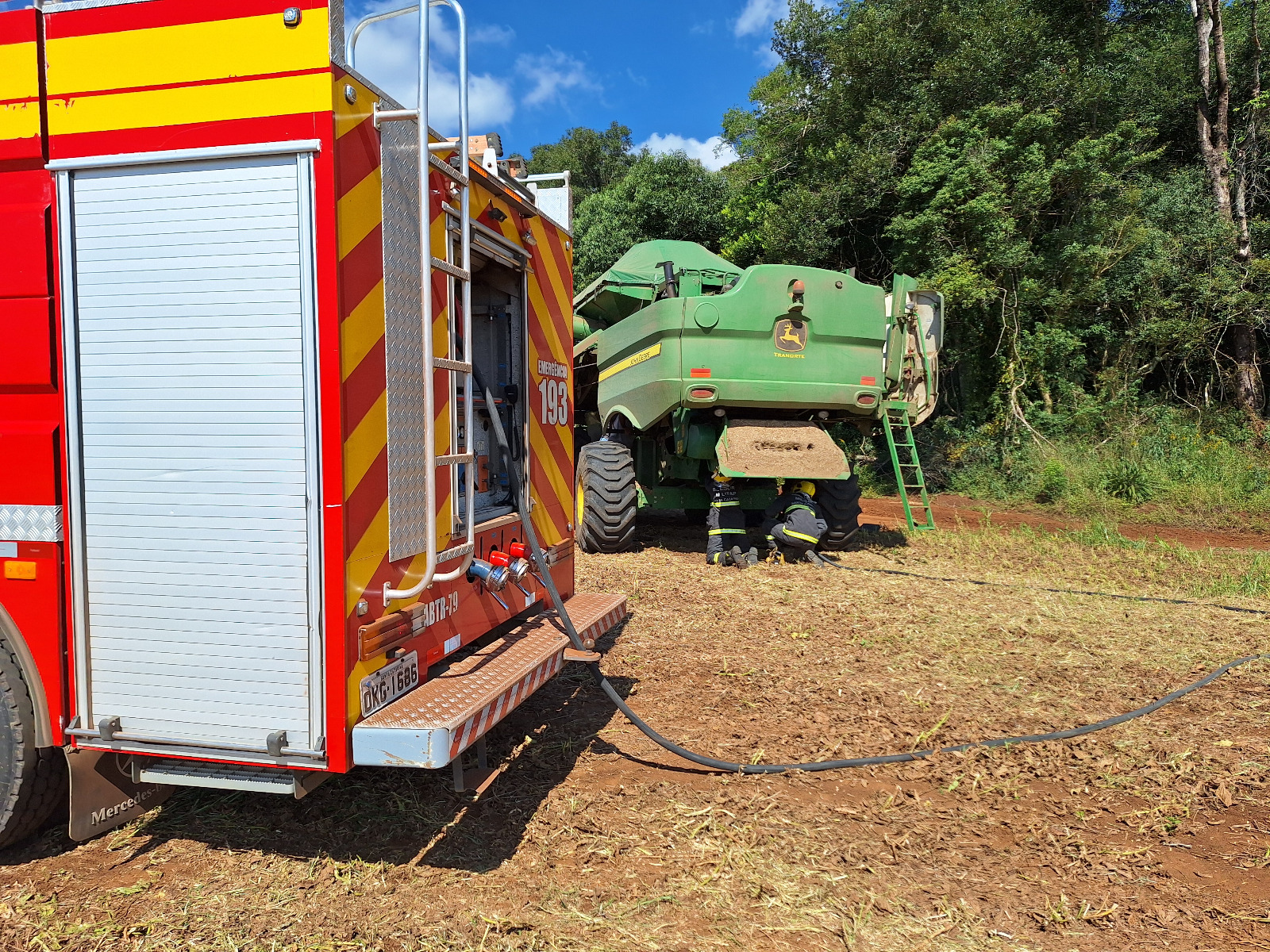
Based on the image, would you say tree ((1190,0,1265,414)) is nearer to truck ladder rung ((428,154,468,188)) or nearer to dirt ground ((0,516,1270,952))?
dirt ground ((0,516,1270,952))

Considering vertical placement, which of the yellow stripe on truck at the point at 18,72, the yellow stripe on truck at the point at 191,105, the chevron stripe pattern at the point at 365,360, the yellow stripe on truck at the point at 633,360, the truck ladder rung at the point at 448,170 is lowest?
the chevron stripe pattern at the point at 365,360

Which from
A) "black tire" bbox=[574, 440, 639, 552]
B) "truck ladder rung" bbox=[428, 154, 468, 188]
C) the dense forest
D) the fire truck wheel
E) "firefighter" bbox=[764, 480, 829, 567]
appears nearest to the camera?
the fire truck wheel

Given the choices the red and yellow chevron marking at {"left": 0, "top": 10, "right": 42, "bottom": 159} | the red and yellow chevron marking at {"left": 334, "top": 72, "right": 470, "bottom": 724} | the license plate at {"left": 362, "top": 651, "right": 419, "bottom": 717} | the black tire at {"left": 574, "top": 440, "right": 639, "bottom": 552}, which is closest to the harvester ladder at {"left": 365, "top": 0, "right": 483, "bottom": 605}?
the red and yellow chevron marking at {"left": 334, "top": 72, "right": 470, "bottom": 724}

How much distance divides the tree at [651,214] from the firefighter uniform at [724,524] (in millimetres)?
15122

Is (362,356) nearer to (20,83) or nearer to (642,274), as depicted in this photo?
(20,83)

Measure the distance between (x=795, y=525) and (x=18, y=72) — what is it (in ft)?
20.8

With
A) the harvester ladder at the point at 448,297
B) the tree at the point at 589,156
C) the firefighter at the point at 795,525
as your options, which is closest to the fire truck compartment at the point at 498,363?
the harvester ladder at the point at 448,297

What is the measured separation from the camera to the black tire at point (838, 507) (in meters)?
8.07

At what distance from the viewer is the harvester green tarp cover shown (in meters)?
8.86

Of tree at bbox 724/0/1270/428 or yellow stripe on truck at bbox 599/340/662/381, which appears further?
tree at bbox 724/0/1270/428

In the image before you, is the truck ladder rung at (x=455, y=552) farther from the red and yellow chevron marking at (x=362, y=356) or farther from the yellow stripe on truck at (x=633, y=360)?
the yellow stripe on truck at (x=633, y=360)

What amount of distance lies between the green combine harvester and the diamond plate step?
16.7ft

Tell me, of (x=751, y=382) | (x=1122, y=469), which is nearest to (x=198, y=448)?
(x=751, y=382)

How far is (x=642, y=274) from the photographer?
9055mm
